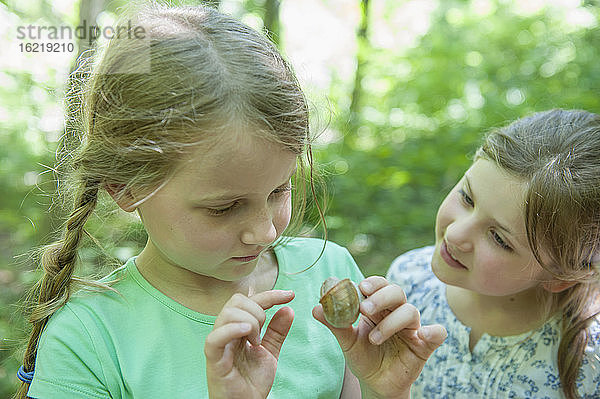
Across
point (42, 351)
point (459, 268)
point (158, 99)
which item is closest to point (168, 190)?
point (158, 99)

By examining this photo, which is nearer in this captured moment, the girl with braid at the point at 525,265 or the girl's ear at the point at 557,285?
the girl with braid at the point at 525,265

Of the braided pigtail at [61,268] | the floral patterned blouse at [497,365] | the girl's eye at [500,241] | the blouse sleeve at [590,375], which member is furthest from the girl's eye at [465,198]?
the braided pigtail at [61,268]

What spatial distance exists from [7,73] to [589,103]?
18.7ft

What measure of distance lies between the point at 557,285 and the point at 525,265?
0.20 metres

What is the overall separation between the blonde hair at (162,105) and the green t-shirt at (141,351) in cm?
11

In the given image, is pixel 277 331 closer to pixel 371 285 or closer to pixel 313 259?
pixel 371 285

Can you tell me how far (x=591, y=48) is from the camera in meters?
6.11

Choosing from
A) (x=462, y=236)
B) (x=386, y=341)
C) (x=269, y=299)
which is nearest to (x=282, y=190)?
(x=269, y=299)

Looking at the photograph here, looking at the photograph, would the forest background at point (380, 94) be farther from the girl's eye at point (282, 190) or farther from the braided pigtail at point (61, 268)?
the girl's eye at point (282, 190)

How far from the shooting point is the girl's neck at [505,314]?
2.14 metres

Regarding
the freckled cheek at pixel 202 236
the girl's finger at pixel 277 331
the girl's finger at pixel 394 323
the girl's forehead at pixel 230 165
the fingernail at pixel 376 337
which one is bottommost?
the girl's finger at pixel 277 331

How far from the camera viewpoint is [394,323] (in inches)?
54.6

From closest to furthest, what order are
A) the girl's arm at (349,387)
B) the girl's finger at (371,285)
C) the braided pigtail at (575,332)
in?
1. the girl's finger at (371,285)
2. the girl's arm at (349,387)
3. the braided pigtail at (575,332)

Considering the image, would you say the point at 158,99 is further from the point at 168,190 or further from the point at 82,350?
the point at 82,350
